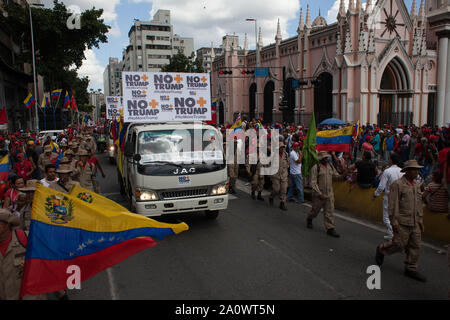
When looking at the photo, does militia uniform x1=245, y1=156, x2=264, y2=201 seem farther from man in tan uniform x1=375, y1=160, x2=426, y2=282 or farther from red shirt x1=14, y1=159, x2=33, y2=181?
red shirt x1=14, y1=159, x2=33, y2=181

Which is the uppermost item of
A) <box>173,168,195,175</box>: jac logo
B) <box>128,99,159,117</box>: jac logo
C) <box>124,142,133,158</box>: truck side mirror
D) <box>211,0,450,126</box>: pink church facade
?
<box>211,0,450,126</box>: pink church facade

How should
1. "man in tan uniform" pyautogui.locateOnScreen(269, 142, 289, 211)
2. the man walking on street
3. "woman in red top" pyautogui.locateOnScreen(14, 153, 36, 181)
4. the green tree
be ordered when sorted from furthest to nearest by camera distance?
the green tree, the man walking on street, "man in tan uniform" pyautogui.locateOnScreen(269, 142, 289, 211), "woman in red top" pyautogui.locateOnScreen(14, 153, 36, 181)

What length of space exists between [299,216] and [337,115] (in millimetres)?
20340

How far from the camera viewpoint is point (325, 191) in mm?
7562

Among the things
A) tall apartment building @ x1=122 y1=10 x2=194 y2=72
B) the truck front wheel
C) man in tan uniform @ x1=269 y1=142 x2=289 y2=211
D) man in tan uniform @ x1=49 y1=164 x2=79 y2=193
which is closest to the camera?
man in tan uniform @ x1=49 y1=164 x2=79 y2=193

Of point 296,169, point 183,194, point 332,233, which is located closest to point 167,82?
point 183,194

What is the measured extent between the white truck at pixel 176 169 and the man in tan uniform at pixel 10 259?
3844 millimetres

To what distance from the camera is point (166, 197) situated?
24.0ft

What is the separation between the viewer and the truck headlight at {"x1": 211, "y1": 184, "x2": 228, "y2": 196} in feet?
25.3

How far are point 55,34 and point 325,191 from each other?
30644 millimetres

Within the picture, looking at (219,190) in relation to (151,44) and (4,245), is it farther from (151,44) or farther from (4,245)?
(151,44)

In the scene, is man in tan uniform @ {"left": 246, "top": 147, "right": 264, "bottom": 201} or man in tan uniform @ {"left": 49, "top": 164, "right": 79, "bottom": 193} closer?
man in tan uniform @ {"left": 49, "top": 164, "right": 79, "bottom": 193}

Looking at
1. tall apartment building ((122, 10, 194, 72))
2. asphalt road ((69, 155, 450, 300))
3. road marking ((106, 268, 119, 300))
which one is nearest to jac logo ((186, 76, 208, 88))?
asphalt road ((69, 155, 450, 300))

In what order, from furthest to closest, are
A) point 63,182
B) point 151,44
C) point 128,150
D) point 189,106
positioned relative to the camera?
point 151,44 < point 189,106 < point 128,150 < point 63,182
